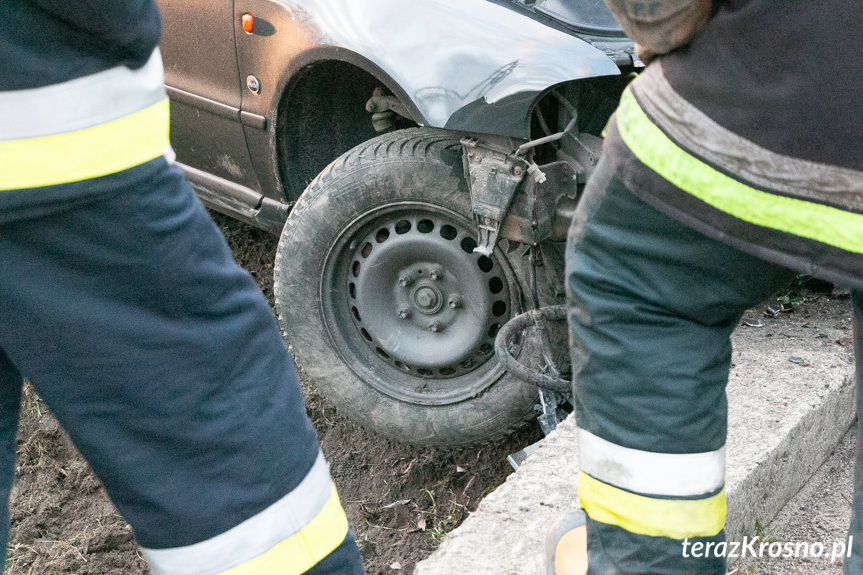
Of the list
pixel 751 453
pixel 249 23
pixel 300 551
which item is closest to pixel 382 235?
pixel 249 23

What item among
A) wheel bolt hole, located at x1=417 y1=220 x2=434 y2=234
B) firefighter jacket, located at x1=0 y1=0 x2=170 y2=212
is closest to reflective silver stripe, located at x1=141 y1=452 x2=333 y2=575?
firefighter jacket, located at x1=0 y1=0 x2=170 y2=212

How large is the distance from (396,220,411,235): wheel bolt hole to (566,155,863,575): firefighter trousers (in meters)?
1.51

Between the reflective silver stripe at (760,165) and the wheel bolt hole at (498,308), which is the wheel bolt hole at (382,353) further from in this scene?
the reflective silver stripe at (760,165)

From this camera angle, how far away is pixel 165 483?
1.24 m

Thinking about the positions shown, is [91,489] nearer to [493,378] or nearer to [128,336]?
[493,378]

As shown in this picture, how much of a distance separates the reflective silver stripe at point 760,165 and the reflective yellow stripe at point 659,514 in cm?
54

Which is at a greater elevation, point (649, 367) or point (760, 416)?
point (649, 367)

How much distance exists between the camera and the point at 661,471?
149 cm

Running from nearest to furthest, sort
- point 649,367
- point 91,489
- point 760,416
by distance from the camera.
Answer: point 649,367, point 760,416, point 91,489

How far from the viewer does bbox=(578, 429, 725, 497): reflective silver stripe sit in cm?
149

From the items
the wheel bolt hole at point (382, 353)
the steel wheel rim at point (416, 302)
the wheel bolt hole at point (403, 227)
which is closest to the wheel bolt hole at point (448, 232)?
the steel wheel rim at point (416, 302)

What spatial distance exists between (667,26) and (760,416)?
4.78 ft

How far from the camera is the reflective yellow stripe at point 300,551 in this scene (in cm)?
129

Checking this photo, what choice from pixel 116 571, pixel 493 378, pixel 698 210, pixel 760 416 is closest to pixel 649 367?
pixel 698 210
